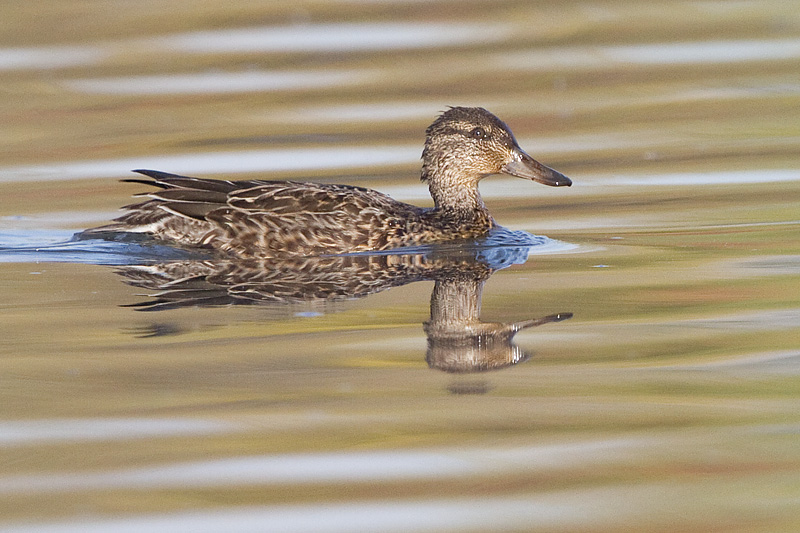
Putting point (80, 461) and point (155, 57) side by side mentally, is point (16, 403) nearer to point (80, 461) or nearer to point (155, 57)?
point (80, 461)

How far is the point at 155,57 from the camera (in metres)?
17.3

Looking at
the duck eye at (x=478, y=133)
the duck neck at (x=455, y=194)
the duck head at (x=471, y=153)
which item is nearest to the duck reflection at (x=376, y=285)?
the duck neck at (x=455, y=194)

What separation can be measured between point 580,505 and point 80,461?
5.80 feet

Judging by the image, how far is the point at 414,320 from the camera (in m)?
7.28

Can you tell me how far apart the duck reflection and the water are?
0.03m

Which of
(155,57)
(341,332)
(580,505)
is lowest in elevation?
(580,505)

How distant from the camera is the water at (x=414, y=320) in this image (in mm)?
4828

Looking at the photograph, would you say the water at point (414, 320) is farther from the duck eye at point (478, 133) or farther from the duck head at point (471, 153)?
the duck eye at point (478, 133)

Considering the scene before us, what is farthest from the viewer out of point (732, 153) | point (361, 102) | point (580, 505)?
point (361, 102)

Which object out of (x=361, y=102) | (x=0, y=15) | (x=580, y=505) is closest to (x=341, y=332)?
(x=580, y=505)

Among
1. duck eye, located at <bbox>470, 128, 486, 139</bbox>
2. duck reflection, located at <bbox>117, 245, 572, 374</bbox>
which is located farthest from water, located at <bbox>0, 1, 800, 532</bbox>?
duck eye, located at <bbox>470, 128, 486, 139</bbox>

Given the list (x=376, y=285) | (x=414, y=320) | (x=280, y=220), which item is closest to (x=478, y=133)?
(x=280, y=220)

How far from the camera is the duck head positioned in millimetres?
10031

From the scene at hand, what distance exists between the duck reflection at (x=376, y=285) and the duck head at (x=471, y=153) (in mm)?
759
